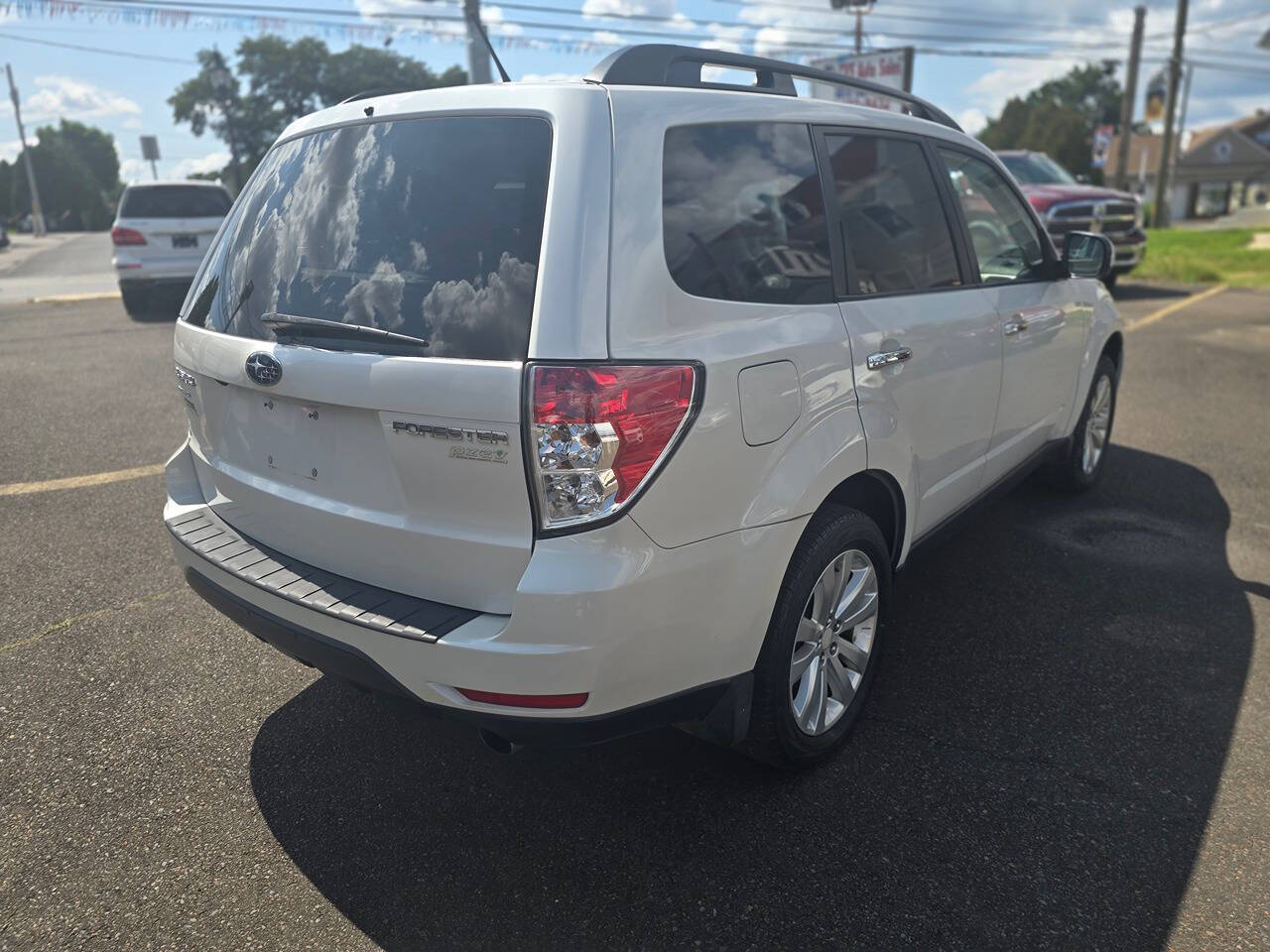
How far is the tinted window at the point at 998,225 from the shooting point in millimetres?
4035

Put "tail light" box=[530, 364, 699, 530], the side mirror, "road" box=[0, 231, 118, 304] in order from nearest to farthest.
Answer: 1. "tail light" box=[530, 364, 699, 530]
2. the side mirror
3. "road" box=[0, 231, 118, 304]

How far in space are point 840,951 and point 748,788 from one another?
0.63 meters

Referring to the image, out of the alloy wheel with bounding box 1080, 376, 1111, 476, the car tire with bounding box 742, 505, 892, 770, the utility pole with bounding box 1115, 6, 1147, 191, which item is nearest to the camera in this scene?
the car tire with bounding box 742, 505, 892, 770

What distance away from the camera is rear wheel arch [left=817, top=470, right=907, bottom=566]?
9.22ft

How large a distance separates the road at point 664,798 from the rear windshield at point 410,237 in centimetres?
93

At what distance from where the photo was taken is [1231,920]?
2.28 meters

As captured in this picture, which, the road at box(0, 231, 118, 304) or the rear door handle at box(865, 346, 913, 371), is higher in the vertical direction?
the rear door handle at box(865, 346, 913, 371)

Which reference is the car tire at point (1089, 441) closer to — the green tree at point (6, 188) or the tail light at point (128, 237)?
the tail light at point (128, 237)

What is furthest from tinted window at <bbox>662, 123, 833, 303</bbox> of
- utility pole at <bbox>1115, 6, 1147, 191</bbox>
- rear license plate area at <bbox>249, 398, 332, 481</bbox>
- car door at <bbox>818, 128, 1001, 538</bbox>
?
utility pole at <bbox>1115, 6, 1147, 191</bbox>

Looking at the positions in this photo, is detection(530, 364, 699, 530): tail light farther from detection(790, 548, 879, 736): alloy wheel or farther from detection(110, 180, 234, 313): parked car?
detection(110, 180, 234, 313): parked car

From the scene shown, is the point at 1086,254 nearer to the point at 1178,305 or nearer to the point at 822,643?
the point at 822,643

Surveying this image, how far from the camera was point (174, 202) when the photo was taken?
13.0 metres

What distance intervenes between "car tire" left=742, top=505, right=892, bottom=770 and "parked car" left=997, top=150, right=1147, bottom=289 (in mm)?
11773

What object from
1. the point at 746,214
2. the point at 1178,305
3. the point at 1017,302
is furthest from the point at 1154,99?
the point at 746,214
